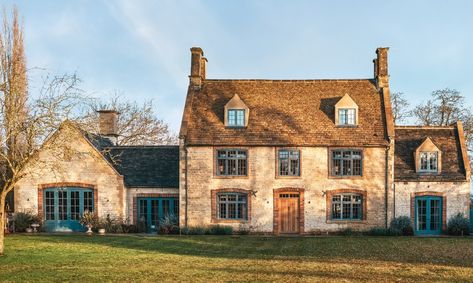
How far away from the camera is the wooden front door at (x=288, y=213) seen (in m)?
27.5

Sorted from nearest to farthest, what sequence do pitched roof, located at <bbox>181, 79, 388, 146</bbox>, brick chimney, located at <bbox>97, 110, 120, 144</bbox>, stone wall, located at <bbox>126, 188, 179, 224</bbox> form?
pitched roof, located at <bbox>181, 79, 388, 146</bbox>, stone wall, located at <bbox>126, 188, 179, 224</bbox>, brick chimney, located at <bbox>97, 110, 120, 144</bbox>

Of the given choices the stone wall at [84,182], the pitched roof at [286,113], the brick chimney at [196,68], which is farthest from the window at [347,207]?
the stone wall at [84,182]

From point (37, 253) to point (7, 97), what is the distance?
569cm

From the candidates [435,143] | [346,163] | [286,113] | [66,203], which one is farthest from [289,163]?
[66,203]

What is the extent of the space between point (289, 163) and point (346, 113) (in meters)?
4.26

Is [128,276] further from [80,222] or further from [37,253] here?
[80,222]

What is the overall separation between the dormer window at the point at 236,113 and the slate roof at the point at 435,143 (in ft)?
28.7

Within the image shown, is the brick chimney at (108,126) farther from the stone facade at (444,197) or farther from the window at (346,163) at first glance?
the stone facade at (444,197)

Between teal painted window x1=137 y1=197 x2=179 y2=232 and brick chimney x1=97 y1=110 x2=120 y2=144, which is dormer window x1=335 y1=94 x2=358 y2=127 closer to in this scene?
teal painted window x1=137 y1=197 x2=179 y2=232

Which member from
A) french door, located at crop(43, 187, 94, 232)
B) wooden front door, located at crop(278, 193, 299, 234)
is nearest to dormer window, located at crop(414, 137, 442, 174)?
wooden front door, located at crop(278, 193, 299, 234)

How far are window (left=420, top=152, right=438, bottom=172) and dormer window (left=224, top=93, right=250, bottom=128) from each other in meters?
9.88

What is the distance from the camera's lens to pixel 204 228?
27266 mm

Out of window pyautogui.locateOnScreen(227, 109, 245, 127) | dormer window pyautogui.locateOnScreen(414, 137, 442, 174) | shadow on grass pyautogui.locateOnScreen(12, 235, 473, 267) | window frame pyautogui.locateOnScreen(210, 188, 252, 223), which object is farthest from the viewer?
window pyautogui.locateOnScreen(227, 109, 245, 127)

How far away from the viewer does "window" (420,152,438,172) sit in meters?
28.0
